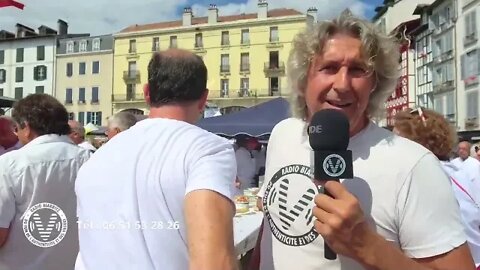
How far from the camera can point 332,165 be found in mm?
1257

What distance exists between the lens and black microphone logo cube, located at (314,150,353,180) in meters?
1.24

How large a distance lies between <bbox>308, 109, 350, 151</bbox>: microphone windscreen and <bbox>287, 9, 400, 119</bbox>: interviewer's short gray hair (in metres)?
0.28

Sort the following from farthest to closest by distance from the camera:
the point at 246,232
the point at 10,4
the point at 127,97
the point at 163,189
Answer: the point at 127,97, the point at 10,4, the point at 246,232, the point at 163,189

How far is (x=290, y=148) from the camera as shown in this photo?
5.81 feet

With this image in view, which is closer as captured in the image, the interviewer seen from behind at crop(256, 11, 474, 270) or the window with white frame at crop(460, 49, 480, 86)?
the interviewer seen from behind at crop(256, 11, 474, 270)

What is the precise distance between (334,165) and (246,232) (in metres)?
2.52

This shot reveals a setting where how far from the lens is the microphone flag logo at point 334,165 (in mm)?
1240

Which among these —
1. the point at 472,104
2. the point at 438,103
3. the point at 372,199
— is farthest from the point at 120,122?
the point at 438,103

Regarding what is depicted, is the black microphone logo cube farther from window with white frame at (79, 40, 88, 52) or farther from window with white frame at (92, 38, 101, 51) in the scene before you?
window with white frame at (92, 38, 101, 51)

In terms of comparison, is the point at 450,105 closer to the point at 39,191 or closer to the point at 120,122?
the point at 120,122

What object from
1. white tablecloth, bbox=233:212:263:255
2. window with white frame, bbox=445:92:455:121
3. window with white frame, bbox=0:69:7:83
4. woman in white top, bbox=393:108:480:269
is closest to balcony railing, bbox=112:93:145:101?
window with white frame, bbox=0:69:7:83

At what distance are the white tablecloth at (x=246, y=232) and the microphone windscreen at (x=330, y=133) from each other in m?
1.82

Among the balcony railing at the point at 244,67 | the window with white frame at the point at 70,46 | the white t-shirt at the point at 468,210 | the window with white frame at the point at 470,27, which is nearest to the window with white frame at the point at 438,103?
the window with white frame at the point at 470,27

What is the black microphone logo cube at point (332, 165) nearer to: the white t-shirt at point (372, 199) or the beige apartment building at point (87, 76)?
the white t-shirt at point (372, 199)
